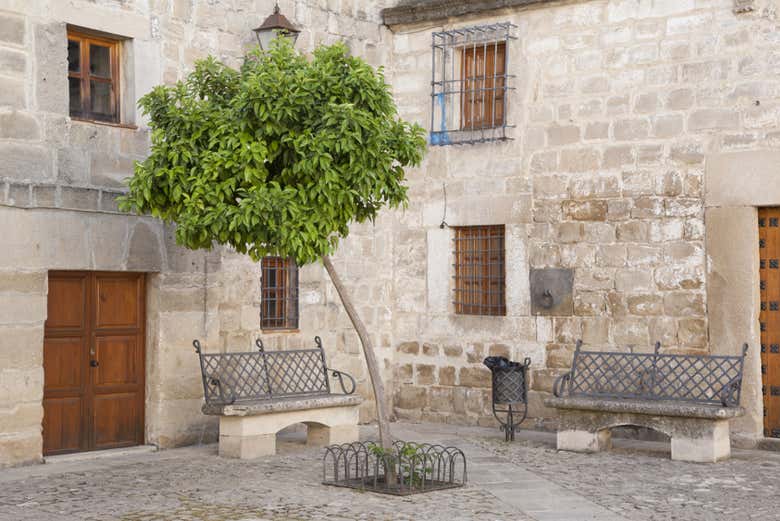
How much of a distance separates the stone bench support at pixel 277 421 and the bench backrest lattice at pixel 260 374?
202 millimetres

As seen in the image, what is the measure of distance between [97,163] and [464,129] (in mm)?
4164

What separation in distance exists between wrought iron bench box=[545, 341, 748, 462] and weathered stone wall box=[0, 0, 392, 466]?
2759mm

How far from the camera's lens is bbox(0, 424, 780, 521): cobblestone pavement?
7.28 m

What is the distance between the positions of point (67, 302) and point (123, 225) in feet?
2.77

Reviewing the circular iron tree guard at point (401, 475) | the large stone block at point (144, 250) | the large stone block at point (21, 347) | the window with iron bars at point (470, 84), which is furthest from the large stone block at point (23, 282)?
the window with iron bars at point (470, 84)

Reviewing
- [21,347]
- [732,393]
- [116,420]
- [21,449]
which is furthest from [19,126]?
[732,393]

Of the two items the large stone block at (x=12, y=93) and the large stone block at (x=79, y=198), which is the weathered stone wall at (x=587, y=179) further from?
the large stone block at (x=12, y=93)

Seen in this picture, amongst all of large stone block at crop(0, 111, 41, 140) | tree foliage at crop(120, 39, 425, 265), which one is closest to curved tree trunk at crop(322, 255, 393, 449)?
tree foliage at crop(120, 39, 425, 265)

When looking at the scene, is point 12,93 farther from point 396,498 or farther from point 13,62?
point 396,498

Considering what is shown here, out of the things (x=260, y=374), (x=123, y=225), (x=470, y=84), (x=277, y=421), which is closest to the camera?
(x=277, y=421)

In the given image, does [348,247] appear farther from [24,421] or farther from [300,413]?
[24,421]

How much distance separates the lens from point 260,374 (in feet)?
34.6

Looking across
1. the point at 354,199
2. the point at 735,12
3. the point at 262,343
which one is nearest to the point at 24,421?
the point at 262,343

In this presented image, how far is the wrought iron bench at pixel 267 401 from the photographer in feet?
31.5
